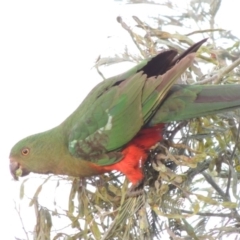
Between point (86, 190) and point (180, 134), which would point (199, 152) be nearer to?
point (180, 134)

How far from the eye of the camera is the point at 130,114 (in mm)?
1311

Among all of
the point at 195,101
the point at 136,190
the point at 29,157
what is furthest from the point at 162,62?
the point at 29,157

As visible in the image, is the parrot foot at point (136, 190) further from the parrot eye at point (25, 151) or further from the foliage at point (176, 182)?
the parrot eye at point (25, 151)

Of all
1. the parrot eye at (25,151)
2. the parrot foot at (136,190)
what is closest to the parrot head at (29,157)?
the parrot eye at (25,151)

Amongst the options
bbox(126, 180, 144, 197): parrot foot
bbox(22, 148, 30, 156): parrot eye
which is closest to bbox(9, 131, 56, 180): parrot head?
bbox(22, 148, 30, 156): parrot eye

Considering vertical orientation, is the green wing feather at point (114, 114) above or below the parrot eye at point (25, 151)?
below

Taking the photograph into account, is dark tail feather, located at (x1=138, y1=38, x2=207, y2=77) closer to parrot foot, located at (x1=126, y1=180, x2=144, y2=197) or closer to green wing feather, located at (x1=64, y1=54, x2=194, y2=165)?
green wing feather, located at (x1=64, y1=54, x2=194, y2=165)

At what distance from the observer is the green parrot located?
1241 millimetres

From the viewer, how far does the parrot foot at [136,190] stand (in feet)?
3.94

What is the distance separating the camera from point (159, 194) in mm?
1143

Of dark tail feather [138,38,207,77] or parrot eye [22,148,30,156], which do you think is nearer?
dark tail feather [138,38,207,77]

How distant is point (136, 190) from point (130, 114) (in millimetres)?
197

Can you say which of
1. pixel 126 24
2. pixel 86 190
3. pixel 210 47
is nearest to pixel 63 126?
pixel 86 190

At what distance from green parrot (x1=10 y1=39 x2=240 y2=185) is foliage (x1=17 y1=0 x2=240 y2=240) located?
0.10 ft
